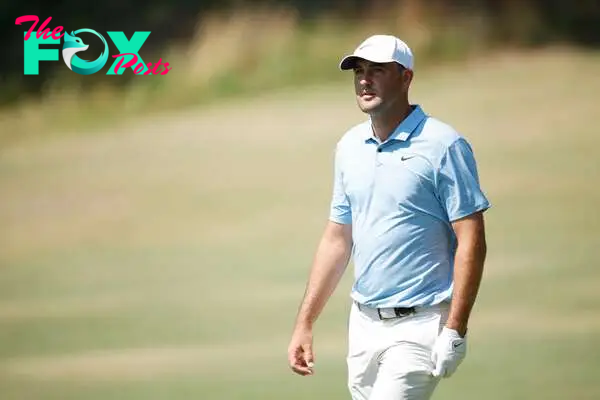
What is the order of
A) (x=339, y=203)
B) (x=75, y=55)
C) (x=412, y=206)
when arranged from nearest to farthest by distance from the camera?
(x=412, y=206) < (x=339, y=203) < (x=75, y=55)

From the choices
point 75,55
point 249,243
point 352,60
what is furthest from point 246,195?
point 352,60

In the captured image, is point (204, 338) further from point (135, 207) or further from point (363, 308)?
point (363, 308)

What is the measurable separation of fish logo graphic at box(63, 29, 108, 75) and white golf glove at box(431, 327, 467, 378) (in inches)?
111

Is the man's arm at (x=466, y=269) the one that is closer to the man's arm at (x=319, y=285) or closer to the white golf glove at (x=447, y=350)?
the white golf glove at (x=447, y=350)

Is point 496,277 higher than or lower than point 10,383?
→ higher

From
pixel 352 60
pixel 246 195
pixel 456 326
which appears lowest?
pixel 456 326

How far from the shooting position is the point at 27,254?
5801mm

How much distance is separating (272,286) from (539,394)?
44.7 inches

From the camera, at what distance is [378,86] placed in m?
3.32

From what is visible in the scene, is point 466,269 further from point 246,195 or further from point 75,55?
point 75,55

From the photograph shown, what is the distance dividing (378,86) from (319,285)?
21.0 inches

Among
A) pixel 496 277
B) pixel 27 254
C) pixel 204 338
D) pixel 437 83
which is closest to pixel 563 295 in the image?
pixel 496 277

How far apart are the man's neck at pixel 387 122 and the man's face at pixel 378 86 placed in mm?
18

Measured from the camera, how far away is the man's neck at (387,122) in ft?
10.9
